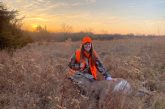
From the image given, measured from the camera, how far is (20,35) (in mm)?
18531

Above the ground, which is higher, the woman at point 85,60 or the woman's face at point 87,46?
the woman's face at point 87,46

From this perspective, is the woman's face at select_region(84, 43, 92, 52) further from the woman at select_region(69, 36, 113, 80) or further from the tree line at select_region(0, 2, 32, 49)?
the tree line at select_region(0, 2, 32, 49)

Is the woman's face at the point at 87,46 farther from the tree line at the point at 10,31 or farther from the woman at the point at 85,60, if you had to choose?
the tree line at the point at 10,31

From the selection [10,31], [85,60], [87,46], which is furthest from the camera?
[10,31]

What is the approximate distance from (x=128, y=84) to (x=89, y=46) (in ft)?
4.26

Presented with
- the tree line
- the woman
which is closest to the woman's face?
the woman

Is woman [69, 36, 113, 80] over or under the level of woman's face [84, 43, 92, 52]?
under

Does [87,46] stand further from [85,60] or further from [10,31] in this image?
[10,31]

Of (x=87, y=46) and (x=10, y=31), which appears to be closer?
(x=87, y=46)

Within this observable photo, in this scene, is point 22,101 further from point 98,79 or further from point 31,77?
point 98,79

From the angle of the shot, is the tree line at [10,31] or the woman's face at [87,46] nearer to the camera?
the woman's face at [87,46]

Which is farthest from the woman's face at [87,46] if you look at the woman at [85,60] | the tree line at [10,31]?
the tree line at [10,31]

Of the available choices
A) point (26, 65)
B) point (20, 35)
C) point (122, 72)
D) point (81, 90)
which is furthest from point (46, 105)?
point (20, 35)

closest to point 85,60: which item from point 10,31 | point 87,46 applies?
point 87,46
